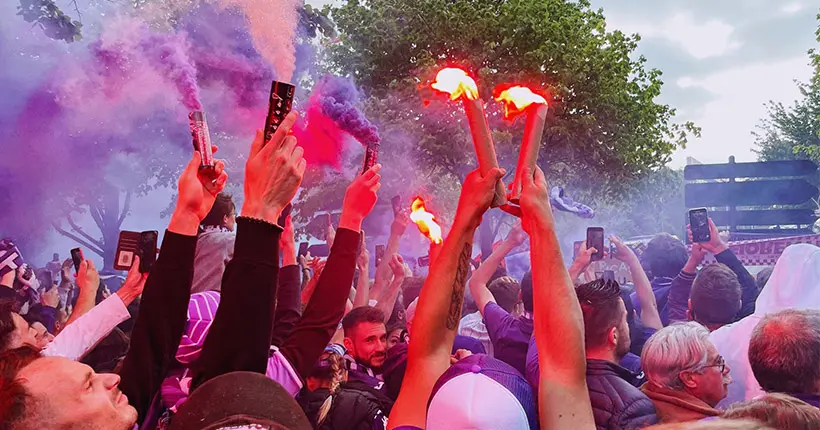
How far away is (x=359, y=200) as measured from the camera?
292cm

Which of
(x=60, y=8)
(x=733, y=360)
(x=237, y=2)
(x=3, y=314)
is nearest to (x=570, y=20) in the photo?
(x=237, y=2)

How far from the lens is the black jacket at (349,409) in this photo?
3316 mm

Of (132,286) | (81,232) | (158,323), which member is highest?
(158,323)

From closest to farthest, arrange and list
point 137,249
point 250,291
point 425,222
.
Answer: point 250,291 → point 137,249 → point 425,222

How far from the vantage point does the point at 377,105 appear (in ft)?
58.9

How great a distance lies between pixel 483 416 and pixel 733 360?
8.42 feet

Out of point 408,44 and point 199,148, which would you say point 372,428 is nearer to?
point 199,148

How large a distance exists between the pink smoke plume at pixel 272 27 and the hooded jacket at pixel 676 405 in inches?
352

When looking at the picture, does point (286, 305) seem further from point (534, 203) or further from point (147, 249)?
point (147, 249)

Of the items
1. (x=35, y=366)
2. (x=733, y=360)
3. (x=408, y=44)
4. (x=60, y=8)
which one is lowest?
(x=733, y=360)

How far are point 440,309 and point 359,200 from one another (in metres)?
0.70

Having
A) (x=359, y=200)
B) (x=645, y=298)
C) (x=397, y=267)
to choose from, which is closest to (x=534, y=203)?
(x=359, y=200)

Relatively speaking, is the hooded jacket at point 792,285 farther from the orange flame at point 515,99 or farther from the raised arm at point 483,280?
the orange flame at point 515,99

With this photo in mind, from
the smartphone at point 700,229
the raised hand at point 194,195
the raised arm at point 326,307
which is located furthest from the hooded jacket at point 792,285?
the raised hand at point 194,195
